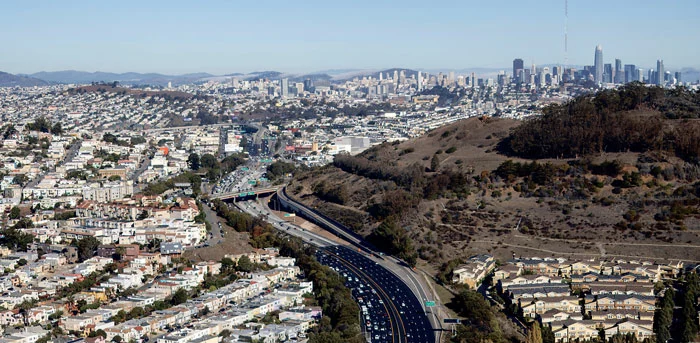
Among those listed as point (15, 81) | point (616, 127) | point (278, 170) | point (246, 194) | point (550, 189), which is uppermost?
point (15, 81)

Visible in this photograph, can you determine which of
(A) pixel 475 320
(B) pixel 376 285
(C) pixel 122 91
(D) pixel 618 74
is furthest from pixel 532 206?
(D) pixel 618 74

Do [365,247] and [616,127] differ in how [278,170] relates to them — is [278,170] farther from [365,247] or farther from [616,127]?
[616,127]

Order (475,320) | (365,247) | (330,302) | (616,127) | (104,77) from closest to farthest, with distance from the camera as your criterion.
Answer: (475,320)
(330,302)
(365,247)
(616,127)
(104,77)

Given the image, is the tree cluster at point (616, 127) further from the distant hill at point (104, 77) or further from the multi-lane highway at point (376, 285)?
the distant hill at point (104, 77)

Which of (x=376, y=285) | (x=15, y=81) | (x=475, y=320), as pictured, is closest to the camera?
(x=475, y=320)

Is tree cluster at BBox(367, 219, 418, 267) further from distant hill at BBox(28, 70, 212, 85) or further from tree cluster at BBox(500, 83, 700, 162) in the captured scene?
distant hill at BBox(28, 70, 212, 85)

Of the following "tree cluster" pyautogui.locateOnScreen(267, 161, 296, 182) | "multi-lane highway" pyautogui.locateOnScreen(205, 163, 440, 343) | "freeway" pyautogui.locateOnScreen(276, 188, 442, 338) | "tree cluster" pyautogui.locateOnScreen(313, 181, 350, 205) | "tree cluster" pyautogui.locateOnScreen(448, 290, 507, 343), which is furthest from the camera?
"tree cluster" pyautogui.locateOnScreen(267, 161, 296, 182)

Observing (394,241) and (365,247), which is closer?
(394,241)

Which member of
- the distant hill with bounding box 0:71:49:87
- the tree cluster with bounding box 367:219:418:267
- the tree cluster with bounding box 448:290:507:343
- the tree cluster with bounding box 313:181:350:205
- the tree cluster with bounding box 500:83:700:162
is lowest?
the tree cluster with bounding box 448:290:507:343

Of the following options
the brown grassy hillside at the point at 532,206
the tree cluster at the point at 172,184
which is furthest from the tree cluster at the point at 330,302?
the tree cluster at the point at 172,184

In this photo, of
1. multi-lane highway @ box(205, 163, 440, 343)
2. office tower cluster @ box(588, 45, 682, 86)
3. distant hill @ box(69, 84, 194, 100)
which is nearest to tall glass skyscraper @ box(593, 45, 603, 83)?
office tower cluster @ box(588, 45, 682, 86)

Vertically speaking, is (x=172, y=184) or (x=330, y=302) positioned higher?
(x=172, y=184)

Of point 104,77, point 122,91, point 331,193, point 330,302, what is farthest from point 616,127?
point 104,77
